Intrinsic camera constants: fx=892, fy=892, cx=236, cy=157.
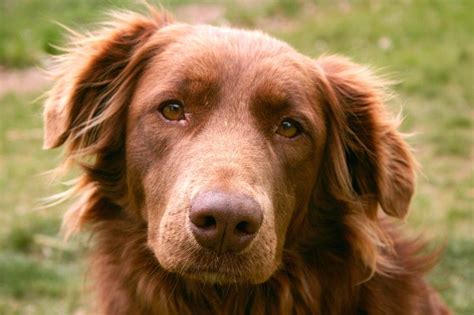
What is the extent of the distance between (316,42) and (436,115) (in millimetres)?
2540

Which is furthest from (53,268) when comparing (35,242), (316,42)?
(316,42)

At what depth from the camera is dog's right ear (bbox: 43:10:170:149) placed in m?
4.43

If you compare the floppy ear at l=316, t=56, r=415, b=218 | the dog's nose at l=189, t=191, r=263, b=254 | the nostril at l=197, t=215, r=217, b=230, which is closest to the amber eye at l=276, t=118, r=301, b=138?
the floppy ear at l=316, t=56, r=415, b=218

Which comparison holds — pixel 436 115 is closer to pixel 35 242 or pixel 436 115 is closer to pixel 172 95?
pixel 35 242

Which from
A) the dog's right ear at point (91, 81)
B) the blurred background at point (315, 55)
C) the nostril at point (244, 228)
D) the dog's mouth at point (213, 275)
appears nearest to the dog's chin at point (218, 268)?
the dog's mouth at point (213, 275)

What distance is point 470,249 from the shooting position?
22.6ft

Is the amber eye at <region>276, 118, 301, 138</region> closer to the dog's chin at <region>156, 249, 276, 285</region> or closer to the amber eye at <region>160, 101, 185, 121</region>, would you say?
the amber eye at <region>160, 101, 185, 121</region>

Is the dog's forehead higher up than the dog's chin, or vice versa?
the dog's forehead

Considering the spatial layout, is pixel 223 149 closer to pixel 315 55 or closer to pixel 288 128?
pixel 288 128

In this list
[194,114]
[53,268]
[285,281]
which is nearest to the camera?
[194,114]

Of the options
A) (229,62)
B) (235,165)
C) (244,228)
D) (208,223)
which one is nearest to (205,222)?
(208,223)

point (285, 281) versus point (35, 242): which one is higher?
point (285, 281)

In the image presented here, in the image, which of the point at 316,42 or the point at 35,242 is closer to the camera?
the point at 35,242

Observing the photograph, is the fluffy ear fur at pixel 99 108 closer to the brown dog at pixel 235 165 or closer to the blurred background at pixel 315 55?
the brown dog at pixel 235 165
